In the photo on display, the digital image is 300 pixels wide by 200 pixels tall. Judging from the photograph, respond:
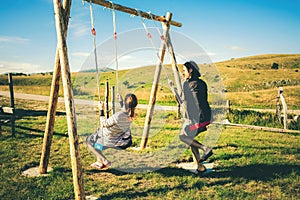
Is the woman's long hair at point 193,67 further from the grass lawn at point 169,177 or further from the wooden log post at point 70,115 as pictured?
the wooden log post at point 70,115

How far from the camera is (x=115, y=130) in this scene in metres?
4.68

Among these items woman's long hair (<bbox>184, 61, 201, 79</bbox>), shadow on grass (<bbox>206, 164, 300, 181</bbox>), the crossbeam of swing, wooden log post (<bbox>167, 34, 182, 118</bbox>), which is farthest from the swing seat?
the crossbeam of swing

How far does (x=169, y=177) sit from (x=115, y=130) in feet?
4.67

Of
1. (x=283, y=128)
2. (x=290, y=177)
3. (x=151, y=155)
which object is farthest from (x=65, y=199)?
(x=283, y=128)

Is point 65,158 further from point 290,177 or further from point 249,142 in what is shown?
point 249,142

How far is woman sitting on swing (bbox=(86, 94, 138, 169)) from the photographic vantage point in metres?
4.55

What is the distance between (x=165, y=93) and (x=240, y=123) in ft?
34.8

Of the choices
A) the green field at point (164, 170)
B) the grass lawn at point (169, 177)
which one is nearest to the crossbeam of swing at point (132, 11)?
the green field at point (164, 170)

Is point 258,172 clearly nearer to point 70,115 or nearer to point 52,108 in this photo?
point 70,115

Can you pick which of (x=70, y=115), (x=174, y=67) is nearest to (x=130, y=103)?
(x=70, y=115)

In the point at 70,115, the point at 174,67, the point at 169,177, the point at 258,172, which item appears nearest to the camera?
the point at 70,115

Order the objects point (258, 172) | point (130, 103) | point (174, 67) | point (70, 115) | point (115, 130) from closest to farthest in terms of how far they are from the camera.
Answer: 1. point (70, 115)
2. point (130, 103)
3. point (115, 130)
4. point (258, 172)
5. point (174, 67)

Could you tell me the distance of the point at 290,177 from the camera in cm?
483

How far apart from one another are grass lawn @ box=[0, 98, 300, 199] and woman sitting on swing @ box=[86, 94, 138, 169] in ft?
2.22
